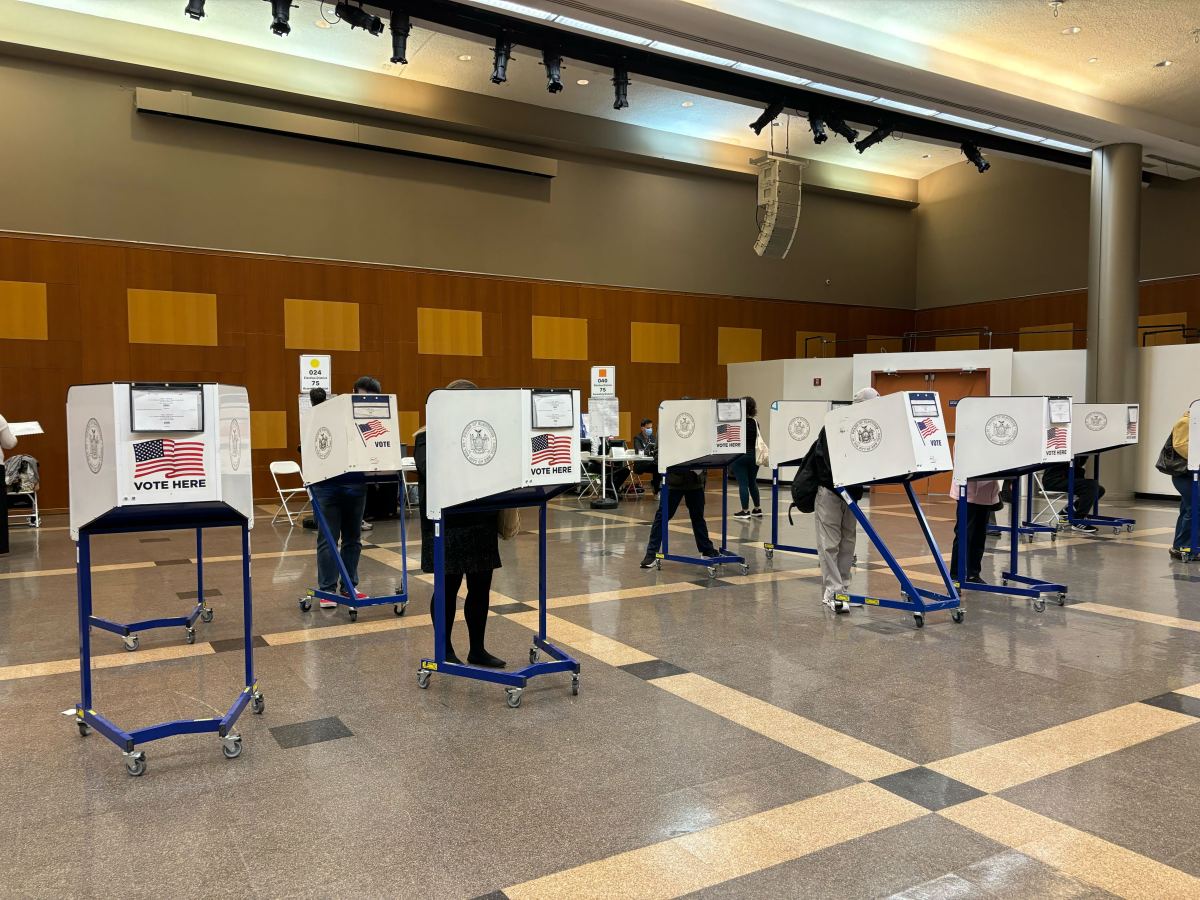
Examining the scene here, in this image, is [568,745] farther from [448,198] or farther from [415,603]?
[448,198]

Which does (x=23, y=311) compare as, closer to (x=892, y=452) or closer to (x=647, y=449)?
(x=647, y=449)

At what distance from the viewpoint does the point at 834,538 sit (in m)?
5.91

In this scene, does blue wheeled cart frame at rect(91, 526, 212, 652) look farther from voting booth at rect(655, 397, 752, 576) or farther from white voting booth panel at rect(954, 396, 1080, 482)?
white voting booth panel at rect(954, 396, 1080, 482)

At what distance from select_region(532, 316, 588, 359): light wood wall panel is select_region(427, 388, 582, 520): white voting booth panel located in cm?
1132

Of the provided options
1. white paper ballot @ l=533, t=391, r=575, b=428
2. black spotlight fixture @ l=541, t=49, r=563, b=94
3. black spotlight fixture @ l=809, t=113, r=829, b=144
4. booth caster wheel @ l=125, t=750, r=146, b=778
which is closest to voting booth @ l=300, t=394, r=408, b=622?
white paper ballot @ l=533, t=391, r=575, b=428

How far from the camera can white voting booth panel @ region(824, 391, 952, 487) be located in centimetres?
526

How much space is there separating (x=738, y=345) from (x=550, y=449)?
45.4 feet

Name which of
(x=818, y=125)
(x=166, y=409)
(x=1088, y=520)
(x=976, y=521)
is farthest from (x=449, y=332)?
(x=166, y=409)

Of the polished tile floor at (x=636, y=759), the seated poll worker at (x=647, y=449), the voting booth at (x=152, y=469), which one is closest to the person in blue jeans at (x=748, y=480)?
the seated poll worker at (x=647, y=449)

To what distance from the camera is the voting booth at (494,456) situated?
12.2 ft

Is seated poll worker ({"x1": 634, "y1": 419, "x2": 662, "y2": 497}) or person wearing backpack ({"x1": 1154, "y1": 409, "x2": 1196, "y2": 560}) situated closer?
person wearing backpack ({"x1": 1154, "y1": 409, "x2": 1196, "y2": 560})

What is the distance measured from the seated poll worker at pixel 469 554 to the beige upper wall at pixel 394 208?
9.99m

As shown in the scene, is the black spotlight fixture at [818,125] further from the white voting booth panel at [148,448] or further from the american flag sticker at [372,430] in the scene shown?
the white voting booth panel at [148,448]

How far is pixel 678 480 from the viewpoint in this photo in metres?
7.16
